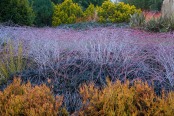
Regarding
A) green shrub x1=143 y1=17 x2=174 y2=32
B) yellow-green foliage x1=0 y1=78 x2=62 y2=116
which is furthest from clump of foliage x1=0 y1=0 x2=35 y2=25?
yellow-green foliage x1=0 y1=78 x2=62 y2=116

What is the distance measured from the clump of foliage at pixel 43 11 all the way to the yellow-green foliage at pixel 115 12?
85.5 inches

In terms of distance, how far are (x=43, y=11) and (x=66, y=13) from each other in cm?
98

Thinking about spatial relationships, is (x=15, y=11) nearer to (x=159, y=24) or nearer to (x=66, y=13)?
(x=66, y=13)

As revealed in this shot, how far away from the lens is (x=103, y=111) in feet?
9.36

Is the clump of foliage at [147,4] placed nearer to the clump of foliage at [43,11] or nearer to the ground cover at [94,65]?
the clump of foliage at [43,11]

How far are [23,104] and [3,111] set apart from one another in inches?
8.9

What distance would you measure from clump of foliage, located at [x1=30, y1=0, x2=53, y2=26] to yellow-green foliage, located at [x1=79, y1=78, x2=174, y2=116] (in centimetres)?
1134

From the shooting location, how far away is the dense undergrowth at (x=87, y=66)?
418cm

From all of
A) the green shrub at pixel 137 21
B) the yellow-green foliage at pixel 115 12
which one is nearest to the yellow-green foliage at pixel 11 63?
the green shrub at pixel 137 21

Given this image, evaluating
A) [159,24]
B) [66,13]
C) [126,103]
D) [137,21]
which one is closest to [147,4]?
[66,13]

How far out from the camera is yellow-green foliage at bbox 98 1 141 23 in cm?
1315

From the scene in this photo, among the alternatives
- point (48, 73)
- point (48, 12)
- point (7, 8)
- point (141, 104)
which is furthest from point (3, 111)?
point (48, 12)

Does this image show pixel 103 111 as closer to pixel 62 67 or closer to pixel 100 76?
pixel 100 76

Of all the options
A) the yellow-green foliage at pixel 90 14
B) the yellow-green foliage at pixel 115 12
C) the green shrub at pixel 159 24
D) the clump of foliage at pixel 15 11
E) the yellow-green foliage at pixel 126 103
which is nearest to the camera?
the yellow-green foliage at pixel 126 103
